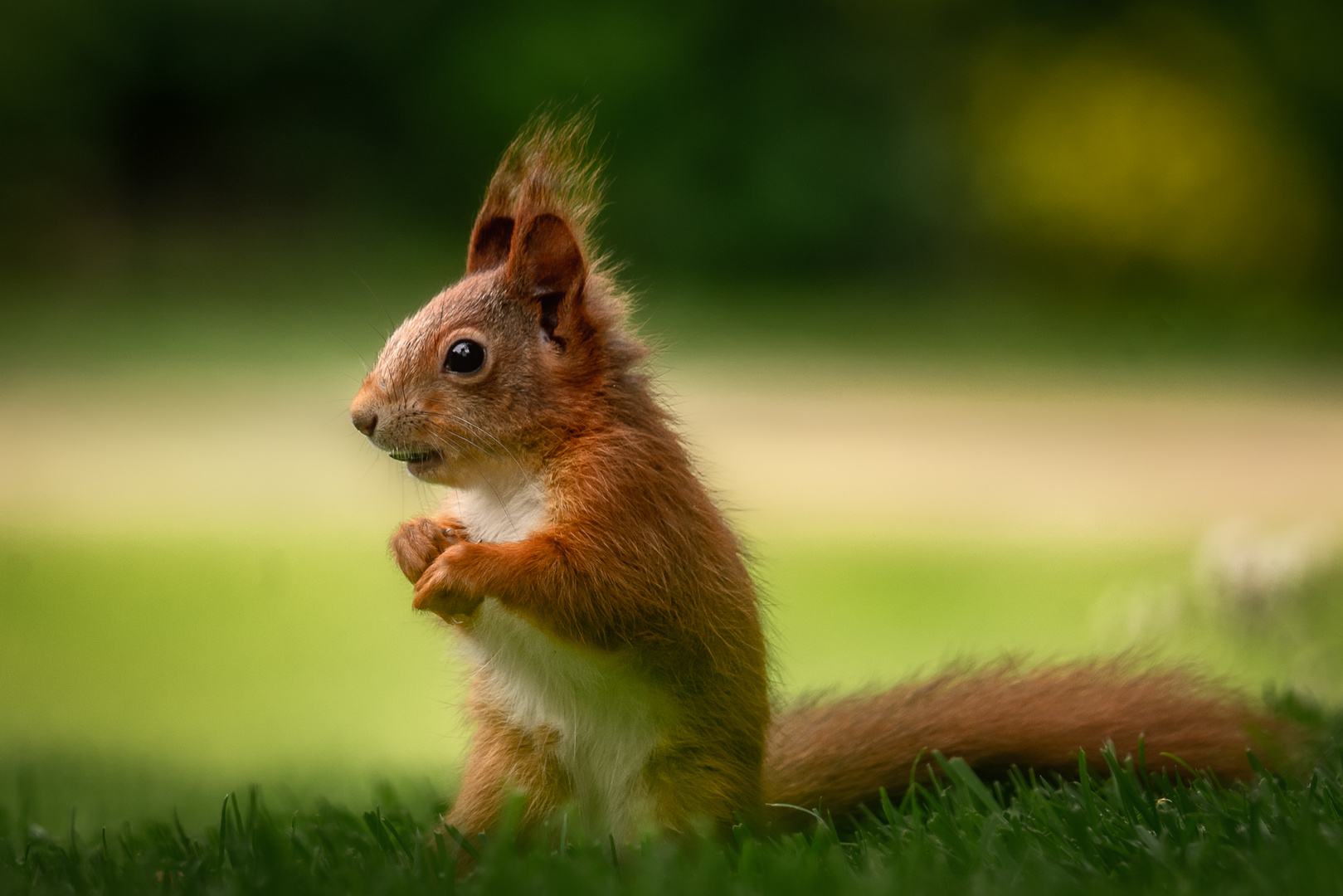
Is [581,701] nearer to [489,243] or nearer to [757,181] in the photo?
[489,243]

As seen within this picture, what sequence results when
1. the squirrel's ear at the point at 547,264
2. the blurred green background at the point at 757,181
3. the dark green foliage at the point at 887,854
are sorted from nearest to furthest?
the dark green foliage at the point at 887,854 < the squirrel's ear at the point at 547,264 < the blurred green background at the point at 757,181

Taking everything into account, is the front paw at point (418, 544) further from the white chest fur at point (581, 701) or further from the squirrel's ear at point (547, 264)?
the squirrel's ear at point (547, 264)

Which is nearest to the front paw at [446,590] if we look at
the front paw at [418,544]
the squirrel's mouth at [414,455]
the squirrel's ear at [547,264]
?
the front paw at [418,544]

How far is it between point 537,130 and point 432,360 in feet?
1.58

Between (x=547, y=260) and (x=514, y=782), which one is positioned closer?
(x=514, y=782)

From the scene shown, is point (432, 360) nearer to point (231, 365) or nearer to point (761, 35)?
point (231, 365)

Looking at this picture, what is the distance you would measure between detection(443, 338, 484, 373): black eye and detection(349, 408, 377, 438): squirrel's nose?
0.13 m

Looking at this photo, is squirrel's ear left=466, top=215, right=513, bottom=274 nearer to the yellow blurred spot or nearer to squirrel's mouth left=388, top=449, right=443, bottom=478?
squirrel's mouth left=388, top=449, right=443, bottom=478

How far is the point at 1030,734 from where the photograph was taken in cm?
229

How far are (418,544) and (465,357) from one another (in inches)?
11.3

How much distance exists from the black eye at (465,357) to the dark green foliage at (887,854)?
0.67 metres

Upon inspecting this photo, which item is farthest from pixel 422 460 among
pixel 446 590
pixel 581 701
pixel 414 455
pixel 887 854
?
pixel 887 854

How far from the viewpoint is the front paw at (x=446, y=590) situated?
1912mm

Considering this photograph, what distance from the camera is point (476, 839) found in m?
2.06
